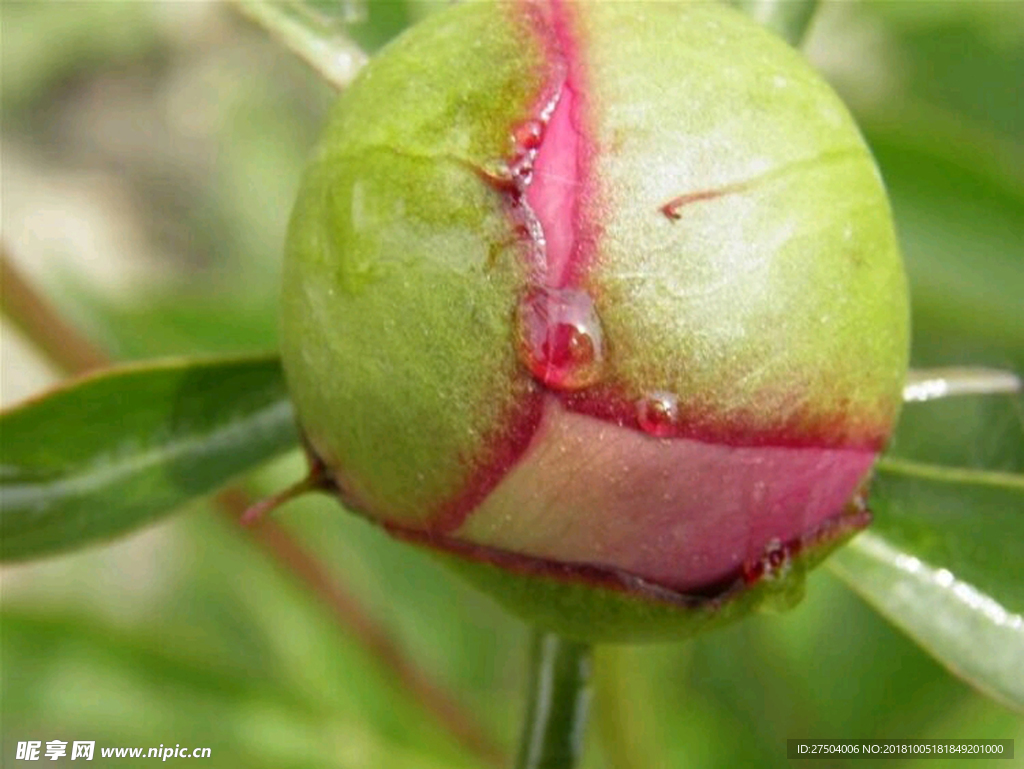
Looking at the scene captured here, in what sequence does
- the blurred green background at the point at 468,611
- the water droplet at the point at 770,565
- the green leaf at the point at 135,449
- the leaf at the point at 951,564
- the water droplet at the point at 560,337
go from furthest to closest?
the blurred green background at the point at 468,611 < the green leaf at the point at 135,449 < the leaf at the point at 951,564 < the water droplet at the point at 770,565 < the water droplet at the point at 560,337

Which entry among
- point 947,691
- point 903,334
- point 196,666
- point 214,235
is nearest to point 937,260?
point 947,691

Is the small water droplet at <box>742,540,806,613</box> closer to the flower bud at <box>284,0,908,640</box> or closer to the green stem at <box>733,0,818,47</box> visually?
the flower bud at <box>284,0,908,640</box>

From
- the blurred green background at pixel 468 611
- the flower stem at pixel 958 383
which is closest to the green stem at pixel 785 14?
the blurred green background at pixel 468 611

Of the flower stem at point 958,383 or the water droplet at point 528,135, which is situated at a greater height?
the water droplet at point 528,135

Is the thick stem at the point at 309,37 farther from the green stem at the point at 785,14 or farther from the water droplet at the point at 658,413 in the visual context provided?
the water droplet at the point at 658,413

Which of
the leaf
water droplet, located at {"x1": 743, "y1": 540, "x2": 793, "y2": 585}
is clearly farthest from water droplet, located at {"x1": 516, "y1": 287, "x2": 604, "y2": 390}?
the leaf

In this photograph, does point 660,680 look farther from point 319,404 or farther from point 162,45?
point 162,45
